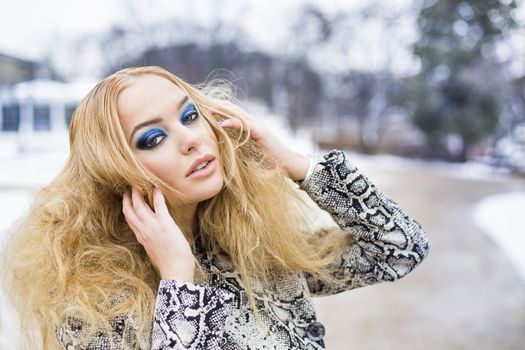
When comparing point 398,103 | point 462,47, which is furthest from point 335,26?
point 462,47

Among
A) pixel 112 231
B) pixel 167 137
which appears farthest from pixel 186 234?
pixel 167 137

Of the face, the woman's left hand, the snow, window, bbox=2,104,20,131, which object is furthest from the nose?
the snow

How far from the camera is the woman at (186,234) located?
1.08 metres

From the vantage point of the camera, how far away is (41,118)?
8711 millimetres

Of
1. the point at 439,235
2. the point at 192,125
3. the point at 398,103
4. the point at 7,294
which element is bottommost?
the point at 398,103

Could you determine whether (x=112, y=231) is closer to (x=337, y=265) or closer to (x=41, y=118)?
(x=337, y=265)

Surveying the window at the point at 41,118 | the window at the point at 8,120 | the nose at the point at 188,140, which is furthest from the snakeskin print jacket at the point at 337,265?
the window at the point at 41,118

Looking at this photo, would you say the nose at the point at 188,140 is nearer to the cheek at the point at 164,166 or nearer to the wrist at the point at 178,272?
the cheek at the point at 164,166

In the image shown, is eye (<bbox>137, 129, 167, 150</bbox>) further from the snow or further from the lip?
the snow

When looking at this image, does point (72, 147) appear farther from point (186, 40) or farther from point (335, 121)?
point (335, 121)

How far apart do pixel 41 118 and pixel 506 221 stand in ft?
27.7

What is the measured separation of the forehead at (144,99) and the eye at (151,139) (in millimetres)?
34

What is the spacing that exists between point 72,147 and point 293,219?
25.9 inches

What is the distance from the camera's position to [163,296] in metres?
1.04
